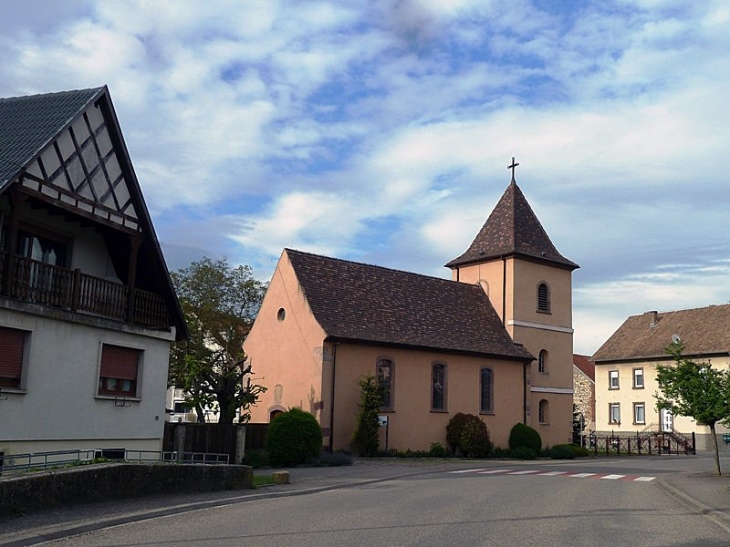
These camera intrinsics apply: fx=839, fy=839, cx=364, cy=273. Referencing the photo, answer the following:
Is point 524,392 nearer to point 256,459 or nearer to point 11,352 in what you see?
point 256,459

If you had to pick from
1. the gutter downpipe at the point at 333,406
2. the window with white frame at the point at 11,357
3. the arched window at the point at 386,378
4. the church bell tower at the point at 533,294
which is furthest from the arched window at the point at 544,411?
the window with white frame at the point at 11,357

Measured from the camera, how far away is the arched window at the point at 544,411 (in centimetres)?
4194

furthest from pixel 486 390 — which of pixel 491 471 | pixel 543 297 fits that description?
pixel 491 471

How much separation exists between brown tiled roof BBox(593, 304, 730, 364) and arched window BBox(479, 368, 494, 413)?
67.1 ft

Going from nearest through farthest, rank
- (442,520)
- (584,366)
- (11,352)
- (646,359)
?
(442,520), (11,352), (646,359), (584,366)

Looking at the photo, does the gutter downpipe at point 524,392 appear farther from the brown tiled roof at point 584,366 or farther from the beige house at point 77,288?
the brown tiled roof at point 584,366

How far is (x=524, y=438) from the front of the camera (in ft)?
127

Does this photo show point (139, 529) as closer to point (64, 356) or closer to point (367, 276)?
point (64, 356)

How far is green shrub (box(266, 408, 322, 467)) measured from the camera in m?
27.7

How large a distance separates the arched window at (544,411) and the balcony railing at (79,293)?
24.0 meters

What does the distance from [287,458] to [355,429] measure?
5.84 metres

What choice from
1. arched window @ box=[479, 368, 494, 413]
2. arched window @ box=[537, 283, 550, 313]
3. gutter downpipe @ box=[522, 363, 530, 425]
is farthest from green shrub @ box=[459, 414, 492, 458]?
arched window @ box=[537, 283, 550, 313]

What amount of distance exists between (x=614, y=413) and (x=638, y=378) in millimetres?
3271

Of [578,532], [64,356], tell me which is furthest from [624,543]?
[64,356]
